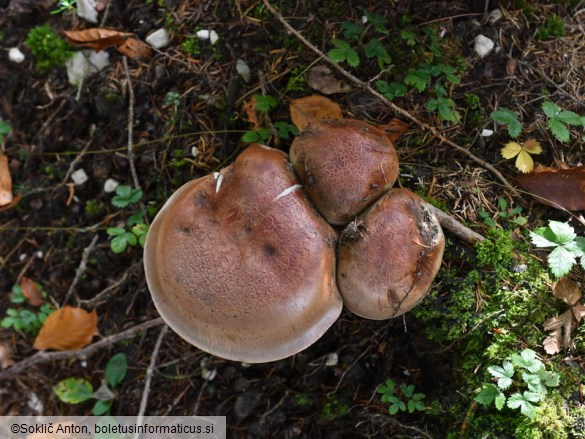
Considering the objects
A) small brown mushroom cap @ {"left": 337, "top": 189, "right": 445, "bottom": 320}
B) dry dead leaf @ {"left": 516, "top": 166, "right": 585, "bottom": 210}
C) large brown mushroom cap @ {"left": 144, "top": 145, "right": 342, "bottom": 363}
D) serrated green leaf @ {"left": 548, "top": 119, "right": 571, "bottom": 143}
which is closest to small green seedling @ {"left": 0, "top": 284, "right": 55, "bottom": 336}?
large brown mushroom cap @ {"left": 144, "top": 145, "right": 342, "bottom": 363}

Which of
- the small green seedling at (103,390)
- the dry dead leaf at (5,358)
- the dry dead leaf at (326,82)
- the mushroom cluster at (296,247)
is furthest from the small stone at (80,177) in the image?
Result: the dry dead leaf at (326,82)

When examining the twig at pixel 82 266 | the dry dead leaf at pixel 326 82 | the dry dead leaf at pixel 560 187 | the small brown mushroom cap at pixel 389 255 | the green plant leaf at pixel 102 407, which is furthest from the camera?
the twig at pixel 82 266

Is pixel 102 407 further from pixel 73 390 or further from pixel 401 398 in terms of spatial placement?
pixel 401 398

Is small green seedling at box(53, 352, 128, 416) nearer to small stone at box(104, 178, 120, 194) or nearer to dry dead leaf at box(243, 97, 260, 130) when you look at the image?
small stone at box(104, 178, 120, 194)

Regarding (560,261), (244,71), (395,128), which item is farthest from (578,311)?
(244,71)

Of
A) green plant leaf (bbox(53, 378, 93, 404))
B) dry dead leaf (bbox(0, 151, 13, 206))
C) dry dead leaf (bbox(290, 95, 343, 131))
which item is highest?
dry dead leaf (bbox(290, 95, 343, 131))

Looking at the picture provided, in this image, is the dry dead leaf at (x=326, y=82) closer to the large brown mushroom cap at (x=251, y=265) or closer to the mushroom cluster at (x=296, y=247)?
the mushroom cluster at (x=296, y=247)
